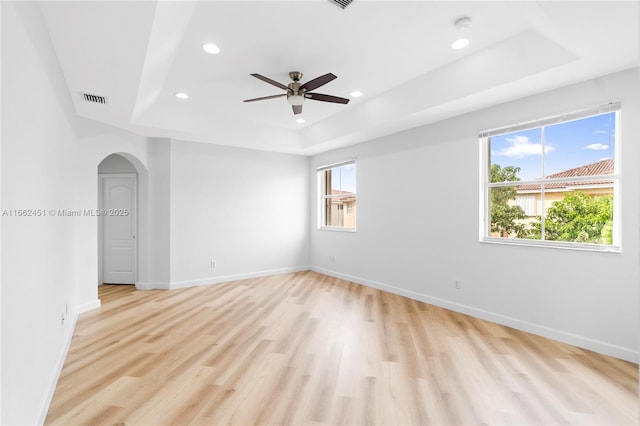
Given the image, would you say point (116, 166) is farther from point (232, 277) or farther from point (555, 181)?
point (555, 181)

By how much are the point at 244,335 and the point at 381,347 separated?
1448mm

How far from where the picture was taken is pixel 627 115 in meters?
2.72

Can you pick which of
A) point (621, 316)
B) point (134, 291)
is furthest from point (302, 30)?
point (134, 291)

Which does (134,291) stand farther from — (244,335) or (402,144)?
(402,144)

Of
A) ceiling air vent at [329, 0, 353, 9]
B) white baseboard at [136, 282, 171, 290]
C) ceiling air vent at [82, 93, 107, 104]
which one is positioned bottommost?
white baseboard at [136, 282, 171, 290]

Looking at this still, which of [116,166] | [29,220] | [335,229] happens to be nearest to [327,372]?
[29,220]

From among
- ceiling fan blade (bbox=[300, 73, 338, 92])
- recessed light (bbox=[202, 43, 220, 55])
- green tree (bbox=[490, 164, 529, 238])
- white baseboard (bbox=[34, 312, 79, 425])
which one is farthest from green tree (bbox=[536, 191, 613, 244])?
white baseboard (bbox=[34, 312, 79, 425])

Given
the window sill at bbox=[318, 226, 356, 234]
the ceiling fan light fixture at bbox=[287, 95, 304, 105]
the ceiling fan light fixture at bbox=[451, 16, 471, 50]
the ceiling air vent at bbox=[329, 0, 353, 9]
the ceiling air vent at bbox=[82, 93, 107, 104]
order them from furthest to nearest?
the window sill at bbox=[318, 226, 356, 234] → the ceiling fan light fixture at bbox=[287, 95, 304, 105] → the ceiling air vent at bbox=[82, 93, 107, 104] → the ceiling fan light fixture at bbox=[451, 16, 471, 50] → the ceiling air vent at bbox=[329, 0, 353, 9]

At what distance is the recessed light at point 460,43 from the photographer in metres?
2.88

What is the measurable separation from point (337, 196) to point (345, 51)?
3546mm

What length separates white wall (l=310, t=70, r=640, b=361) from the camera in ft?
8.93

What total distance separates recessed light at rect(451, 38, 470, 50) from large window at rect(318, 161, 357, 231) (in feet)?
9.63

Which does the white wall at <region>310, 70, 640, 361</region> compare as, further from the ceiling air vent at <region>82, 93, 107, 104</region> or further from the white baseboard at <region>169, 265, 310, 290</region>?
the ceiling air vent at <region>82, 93, 107, 104</region>

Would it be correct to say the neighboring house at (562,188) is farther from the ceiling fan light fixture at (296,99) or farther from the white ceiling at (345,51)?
the ceiling fan light fixture at (296,99)
